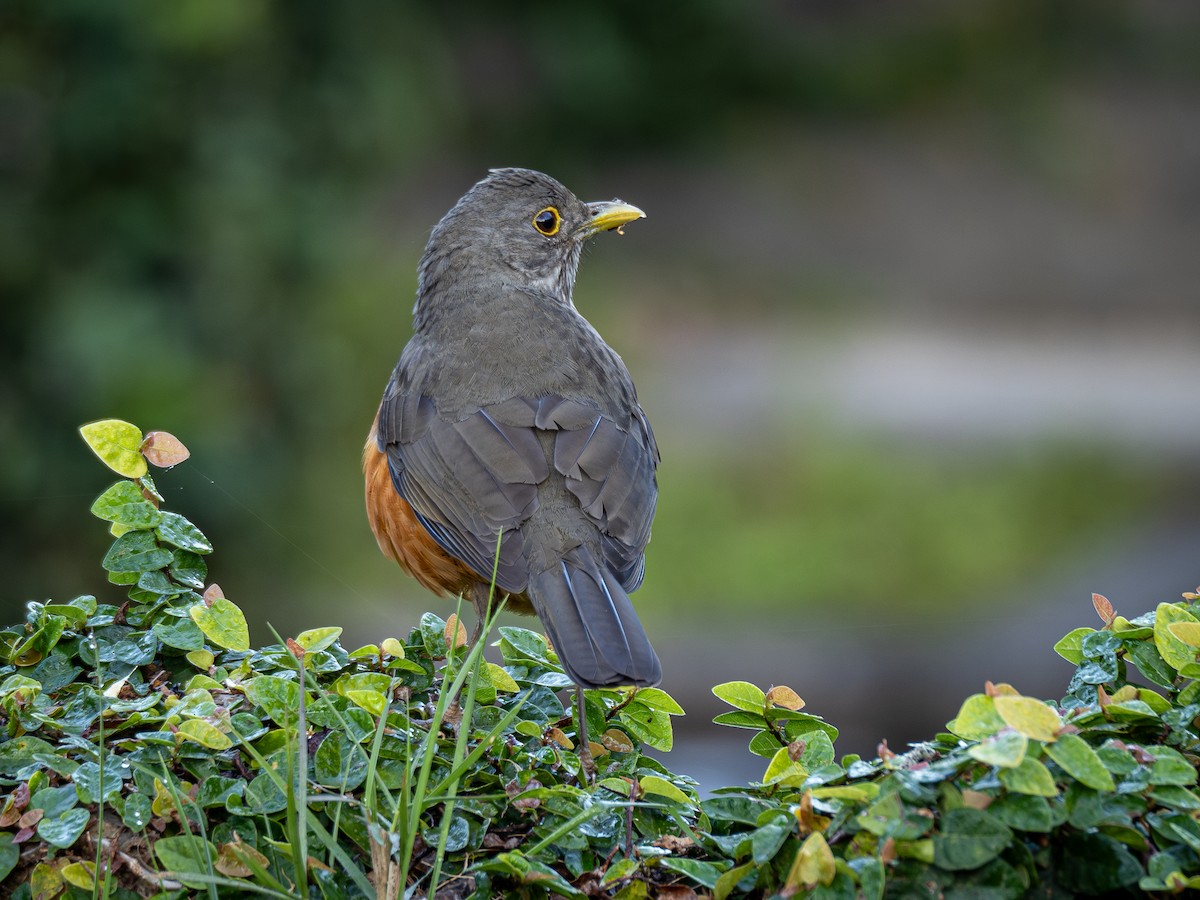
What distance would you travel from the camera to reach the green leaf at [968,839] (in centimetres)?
214

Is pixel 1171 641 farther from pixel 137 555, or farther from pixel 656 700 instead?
pixel 137 555

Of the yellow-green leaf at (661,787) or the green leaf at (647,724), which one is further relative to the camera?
the green leaf at (647,724)

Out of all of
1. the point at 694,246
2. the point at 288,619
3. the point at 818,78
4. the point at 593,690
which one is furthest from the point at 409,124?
the point at 818,78

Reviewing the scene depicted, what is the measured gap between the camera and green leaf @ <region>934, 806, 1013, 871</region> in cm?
214

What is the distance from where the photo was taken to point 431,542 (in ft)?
13.0

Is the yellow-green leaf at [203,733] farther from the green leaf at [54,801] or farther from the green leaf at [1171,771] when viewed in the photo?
the green leaf at [1171,771]

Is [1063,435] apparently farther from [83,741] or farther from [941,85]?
[83,741]

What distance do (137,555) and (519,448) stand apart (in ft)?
3.92

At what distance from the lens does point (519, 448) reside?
152 inches

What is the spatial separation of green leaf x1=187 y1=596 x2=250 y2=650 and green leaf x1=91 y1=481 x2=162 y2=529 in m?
0.25

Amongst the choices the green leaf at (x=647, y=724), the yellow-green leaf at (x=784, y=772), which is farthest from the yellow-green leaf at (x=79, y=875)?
the yellow-green leaf at (x=784, y=772)

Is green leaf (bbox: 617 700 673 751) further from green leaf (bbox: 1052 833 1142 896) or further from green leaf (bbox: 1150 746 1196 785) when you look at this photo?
green leaf (bbox: 1150 746 1196 785)

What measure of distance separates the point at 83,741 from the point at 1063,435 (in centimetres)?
1037

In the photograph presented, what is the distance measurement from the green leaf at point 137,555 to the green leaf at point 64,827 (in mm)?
583
